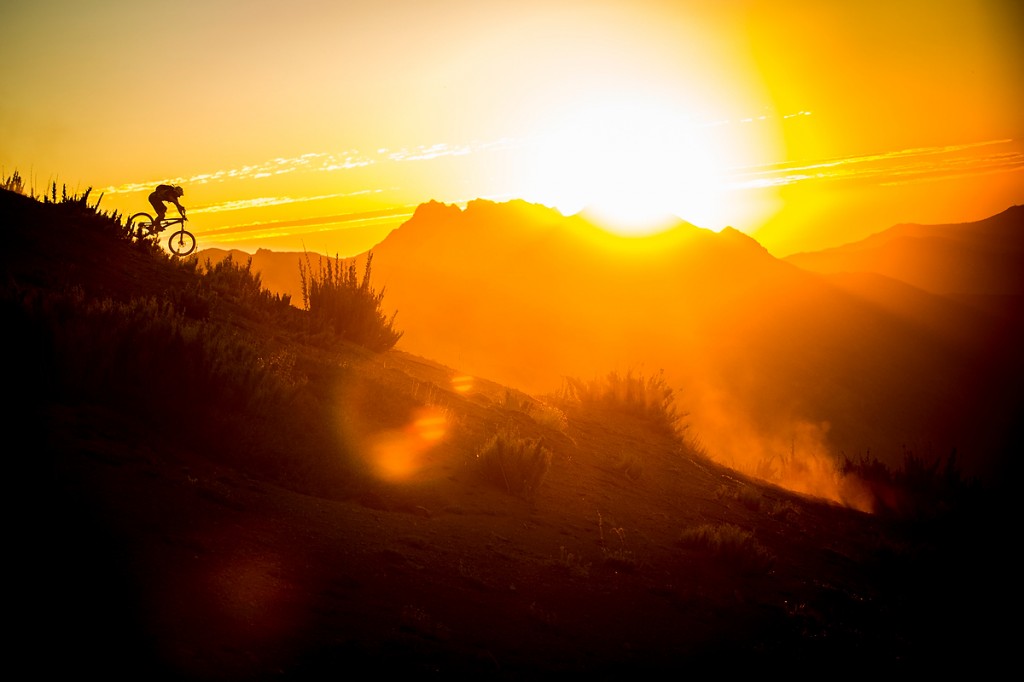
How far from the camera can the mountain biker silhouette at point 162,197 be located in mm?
17078

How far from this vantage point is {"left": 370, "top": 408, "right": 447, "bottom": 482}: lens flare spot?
8.32 meters

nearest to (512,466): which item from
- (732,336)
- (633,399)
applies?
(633,399)

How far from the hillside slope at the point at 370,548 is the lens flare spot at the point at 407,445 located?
38 millimetres

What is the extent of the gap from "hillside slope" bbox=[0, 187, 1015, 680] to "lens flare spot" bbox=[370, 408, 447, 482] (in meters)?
0.04

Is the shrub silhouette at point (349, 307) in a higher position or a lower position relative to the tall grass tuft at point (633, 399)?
higher

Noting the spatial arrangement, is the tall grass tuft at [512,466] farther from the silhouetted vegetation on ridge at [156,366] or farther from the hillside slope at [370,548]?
the silhouetted vegetation on ridge at [156,366]

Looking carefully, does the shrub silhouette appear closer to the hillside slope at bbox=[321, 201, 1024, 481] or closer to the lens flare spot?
the lens flare spot

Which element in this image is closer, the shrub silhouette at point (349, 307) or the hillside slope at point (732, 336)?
the shrub silhouette at point (349, 307)

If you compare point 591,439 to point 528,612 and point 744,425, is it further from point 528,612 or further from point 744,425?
point 744,425

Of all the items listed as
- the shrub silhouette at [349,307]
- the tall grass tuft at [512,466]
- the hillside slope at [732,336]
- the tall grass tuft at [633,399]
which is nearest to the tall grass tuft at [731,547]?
the tall grass tuft at [512,466]

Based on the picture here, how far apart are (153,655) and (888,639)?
6.23 metres

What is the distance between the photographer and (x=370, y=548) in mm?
5828

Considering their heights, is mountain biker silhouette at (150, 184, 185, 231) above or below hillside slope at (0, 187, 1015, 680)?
above

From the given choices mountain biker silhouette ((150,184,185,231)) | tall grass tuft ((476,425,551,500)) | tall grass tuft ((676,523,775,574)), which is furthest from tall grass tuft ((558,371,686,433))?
mountain biker silhouette ((150,184,185,231))
